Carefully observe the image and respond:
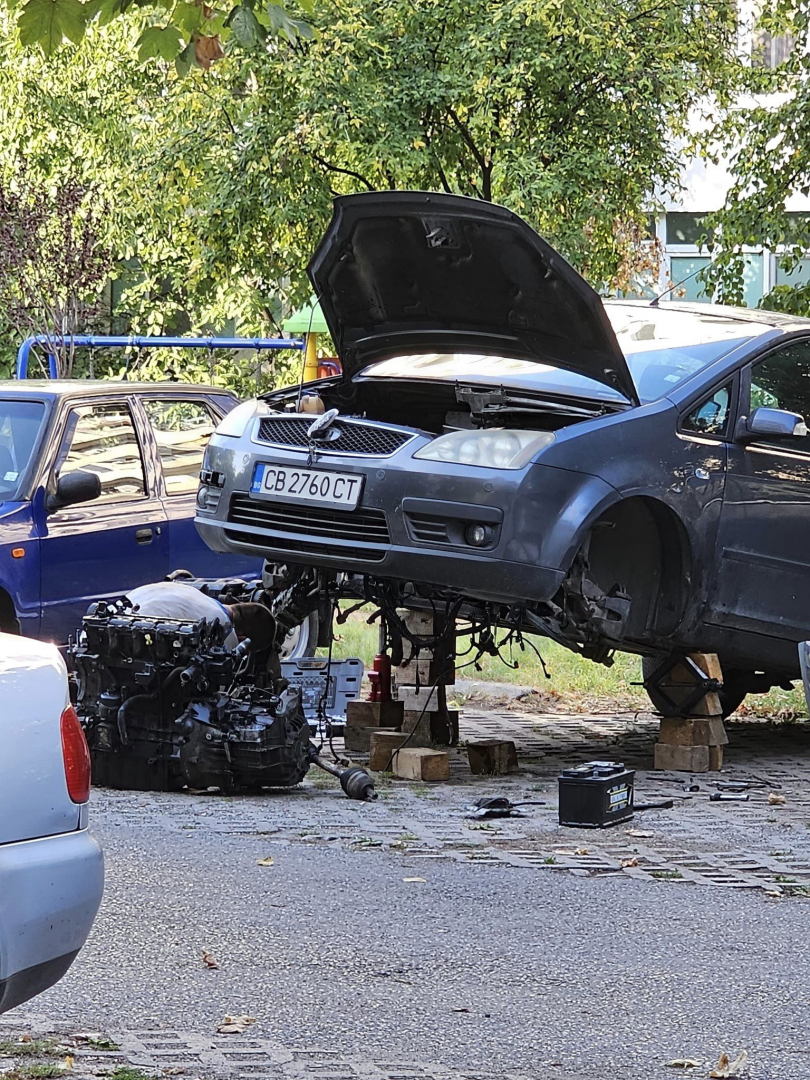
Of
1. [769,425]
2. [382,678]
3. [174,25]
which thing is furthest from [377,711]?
[174,25]

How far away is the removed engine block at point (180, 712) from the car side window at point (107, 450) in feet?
7.73

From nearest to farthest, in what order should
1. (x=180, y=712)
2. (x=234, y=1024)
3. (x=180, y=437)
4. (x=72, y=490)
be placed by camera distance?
(x=234, y=1024)
(x=180, y=712)
(x=72, y=490)
(x=180, y=437)

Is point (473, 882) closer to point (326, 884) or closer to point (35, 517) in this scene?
point (326, 884)

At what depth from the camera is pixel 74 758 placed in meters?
4.00

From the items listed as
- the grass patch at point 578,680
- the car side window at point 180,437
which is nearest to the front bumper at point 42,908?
the grass patch at point 578,680

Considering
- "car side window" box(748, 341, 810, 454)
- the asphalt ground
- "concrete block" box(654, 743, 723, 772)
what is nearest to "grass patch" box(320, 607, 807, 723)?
"concrete block" box(654, 743, 723, 772)

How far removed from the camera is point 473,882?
6.22 metres

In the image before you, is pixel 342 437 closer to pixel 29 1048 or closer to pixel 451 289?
pixel 451 289

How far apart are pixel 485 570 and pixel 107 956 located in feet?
8.87

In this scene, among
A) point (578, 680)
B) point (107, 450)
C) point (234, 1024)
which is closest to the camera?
point (234, 1024)

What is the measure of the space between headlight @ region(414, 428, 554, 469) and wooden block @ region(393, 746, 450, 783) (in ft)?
5.01

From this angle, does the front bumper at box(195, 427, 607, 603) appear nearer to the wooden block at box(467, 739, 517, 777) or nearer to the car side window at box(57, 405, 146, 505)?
the wooden block at box(467, 739, 517, 777)

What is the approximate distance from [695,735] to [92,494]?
3.47m

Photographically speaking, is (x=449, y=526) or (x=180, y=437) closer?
(x=449, y=526)
